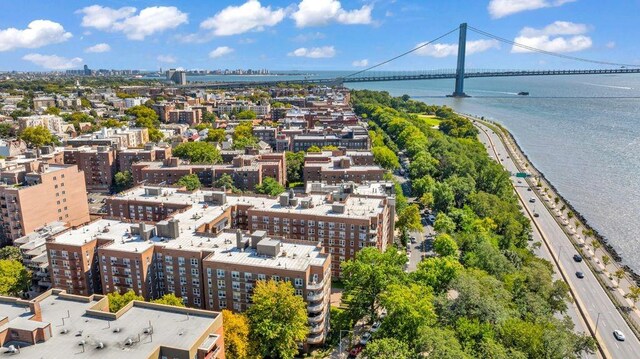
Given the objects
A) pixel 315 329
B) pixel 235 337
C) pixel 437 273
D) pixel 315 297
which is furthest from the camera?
pixel 437 273

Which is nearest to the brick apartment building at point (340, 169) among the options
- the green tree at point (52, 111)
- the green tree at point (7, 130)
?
the green tree at point (7, 130)

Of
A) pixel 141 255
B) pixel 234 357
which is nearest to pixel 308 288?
pixel 234 357

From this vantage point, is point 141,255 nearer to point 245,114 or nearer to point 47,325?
point 47,325

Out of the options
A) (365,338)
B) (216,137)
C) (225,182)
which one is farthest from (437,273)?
(216,137)

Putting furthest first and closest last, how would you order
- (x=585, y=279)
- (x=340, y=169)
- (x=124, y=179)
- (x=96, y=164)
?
(x=96, y=164), (x=124, y=179), (x=340, y=169), (x=585, y=279)

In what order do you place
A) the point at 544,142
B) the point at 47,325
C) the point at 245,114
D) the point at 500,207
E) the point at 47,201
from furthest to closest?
the point at 245,114, the point at 544,142, the point at 500,207, the point at 47,201, the point at 47,325

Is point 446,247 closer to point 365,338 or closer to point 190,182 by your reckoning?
point 365,338
